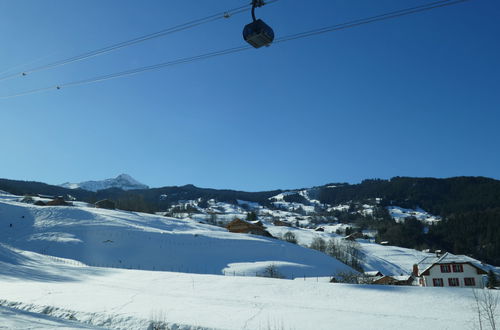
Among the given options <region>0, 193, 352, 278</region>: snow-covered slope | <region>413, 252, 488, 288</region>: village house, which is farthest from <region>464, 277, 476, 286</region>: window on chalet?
<region>0, 193, 352, 278</region>: snow-covered slope

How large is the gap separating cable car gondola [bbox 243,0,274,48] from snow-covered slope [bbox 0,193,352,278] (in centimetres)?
3719

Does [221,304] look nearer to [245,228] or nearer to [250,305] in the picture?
[250,305]

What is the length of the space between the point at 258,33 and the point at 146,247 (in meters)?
50.1

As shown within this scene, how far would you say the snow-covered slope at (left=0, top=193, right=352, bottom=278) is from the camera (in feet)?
153

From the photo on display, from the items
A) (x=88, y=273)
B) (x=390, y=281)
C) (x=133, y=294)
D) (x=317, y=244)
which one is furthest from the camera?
(x=317, y=244)

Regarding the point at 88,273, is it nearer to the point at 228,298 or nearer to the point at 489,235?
the point at 228,298

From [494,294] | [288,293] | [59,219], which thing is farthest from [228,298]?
[59,219]

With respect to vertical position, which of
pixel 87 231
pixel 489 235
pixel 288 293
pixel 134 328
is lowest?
pixel 134 328

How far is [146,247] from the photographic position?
5316 cm

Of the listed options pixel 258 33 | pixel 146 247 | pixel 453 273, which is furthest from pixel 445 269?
pixel 258 33

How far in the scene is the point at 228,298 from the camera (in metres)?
14.2

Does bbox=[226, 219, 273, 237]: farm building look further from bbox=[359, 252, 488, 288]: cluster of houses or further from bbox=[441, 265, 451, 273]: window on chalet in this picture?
bbox=[441, 265, 451, 273]: window on chalet

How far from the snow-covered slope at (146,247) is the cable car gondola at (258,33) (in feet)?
122

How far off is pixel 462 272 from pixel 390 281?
433 inches
